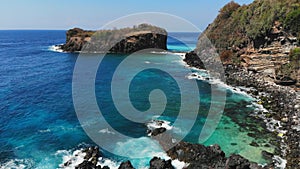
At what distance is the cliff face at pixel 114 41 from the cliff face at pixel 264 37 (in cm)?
4253

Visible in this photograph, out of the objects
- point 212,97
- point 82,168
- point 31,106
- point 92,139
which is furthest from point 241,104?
point 31,106

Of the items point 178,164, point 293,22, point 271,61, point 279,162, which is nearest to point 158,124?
point 178,164

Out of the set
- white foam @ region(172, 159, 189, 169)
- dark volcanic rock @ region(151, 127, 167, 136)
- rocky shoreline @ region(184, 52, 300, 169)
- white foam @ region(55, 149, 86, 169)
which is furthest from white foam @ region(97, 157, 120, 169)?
rocky shoreline @ region(184, 52, 300, 169)

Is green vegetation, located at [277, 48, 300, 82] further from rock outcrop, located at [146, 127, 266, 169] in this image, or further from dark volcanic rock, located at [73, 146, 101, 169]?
dark volcanic rock, located at [73, 146, 101, 169]

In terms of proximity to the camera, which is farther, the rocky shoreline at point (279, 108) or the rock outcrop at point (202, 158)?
the rocky shoreline at point (279, 108)

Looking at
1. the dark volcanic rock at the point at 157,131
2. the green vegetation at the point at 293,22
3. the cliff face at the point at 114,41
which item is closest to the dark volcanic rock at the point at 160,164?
the dark volcanic rock at the point at 157,131

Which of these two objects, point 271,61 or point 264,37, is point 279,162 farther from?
point 264,37

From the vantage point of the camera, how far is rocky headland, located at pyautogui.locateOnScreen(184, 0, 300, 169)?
35.2 meters

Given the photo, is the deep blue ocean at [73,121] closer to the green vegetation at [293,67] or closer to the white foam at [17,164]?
the white foam at [17,164]

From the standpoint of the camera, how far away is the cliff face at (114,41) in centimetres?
10912

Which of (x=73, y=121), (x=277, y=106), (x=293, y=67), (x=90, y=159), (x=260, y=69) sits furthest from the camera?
(x=260, y=69)

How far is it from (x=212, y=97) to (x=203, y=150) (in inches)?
916

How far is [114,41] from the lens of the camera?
111 m

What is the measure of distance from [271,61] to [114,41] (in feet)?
238
